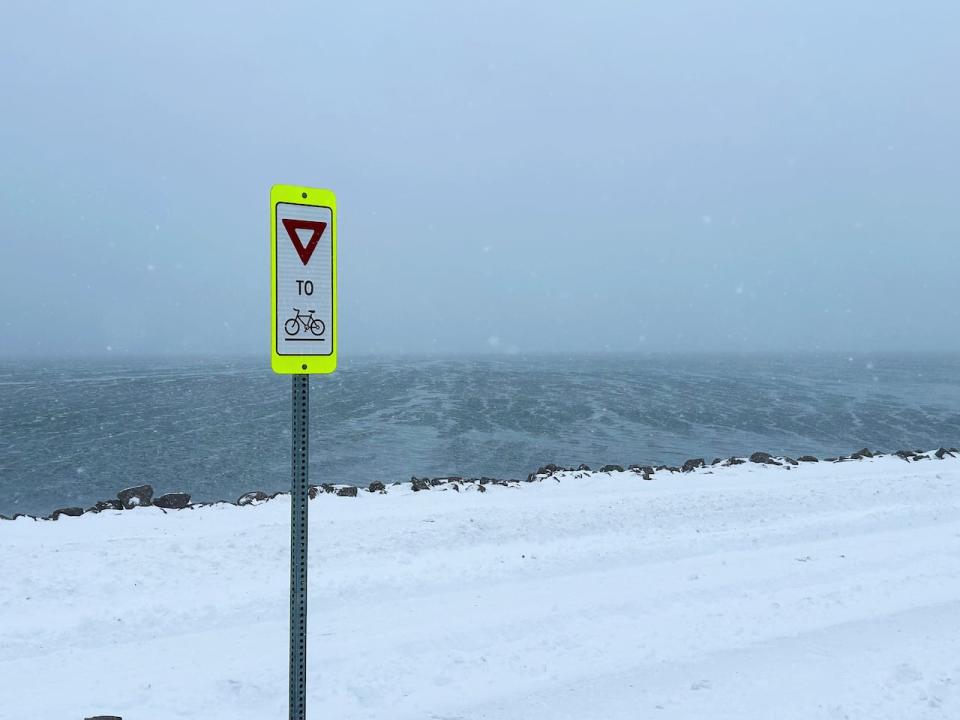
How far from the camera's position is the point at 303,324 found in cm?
319

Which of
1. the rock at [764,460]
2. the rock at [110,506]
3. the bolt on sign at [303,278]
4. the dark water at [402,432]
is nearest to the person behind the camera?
the bolt on sign at [303,278]

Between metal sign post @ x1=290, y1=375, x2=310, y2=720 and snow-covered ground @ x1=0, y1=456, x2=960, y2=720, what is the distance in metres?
1.83

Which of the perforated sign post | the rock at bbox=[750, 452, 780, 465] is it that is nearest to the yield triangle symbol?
the perforated sign post

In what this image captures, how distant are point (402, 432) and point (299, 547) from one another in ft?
114

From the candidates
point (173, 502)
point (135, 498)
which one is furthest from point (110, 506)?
point (173, 502)

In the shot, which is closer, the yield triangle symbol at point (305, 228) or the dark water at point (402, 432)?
the yield triangle symbol at point (305, 228)

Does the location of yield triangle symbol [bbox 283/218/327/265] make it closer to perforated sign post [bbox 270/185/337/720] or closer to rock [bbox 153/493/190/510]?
perforated sign post [bbox 270/185/337/720]

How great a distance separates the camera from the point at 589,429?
4025 centimetres

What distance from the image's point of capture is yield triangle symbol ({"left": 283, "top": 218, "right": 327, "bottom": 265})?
10.2 feet

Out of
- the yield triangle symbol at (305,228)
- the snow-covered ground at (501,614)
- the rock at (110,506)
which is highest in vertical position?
the yield triangle symbol at (305,228)

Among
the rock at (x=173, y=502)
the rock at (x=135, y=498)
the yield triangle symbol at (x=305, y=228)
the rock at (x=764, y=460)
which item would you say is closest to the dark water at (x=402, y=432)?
the rock at (x=135, y=498)

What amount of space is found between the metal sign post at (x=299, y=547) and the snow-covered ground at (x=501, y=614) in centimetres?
183

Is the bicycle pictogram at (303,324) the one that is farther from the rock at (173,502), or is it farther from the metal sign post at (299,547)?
the rock at (173,502)

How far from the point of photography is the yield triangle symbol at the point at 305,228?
3.11m
